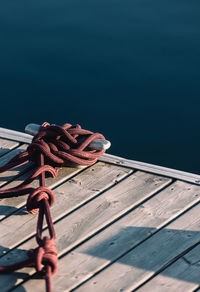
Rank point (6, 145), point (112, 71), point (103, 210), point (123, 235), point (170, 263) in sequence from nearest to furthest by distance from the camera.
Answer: point (170, 263) → point (123, 235) → point (103, 210) → point (6, 145) → point (112, 71)

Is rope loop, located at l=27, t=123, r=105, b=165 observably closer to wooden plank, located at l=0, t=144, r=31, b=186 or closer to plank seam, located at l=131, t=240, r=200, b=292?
wooden plank, located at l=0, t=144, r=31, b=186

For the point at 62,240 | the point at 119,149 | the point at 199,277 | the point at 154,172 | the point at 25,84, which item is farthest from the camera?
the point at 25,84

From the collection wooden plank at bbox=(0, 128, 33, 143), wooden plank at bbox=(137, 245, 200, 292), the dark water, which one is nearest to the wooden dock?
wooden plank at bbox=(137, 245, 200, 292)

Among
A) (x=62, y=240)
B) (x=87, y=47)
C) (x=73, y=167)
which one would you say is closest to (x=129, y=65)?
(x=87, y=47)

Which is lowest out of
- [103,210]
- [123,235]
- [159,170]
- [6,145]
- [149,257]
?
[149,257]

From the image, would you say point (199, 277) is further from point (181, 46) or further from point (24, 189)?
point (181, 46)

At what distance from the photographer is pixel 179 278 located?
110 inches

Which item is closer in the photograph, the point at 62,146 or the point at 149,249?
the point at 149,249

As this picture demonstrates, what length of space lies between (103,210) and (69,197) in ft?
0.65

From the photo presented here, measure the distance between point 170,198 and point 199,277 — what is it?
0.59 meters

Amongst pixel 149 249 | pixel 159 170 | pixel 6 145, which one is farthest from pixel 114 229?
A: pixel 6 145

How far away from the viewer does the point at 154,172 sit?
354cm

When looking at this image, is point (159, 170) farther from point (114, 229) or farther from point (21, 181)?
point (21, 181)

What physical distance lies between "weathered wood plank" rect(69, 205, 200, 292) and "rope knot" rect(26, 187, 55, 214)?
0.47 m
